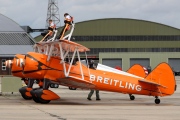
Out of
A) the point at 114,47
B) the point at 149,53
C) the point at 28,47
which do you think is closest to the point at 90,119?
the point at 28,47

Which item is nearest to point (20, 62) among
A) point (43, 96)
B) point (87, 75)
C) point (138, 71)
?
point (43, 96)

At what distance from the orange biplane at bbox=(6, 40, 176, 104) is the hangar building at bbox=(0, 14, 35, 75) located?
47.3 m

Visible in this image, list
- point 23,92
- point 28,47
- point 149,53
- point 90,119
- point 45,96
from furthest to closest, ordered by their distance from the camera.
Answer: point 149,53
point 28,47
point 23,92
point 45,96
point 90,119

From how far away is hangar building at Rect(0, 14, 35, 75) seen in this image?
227ft

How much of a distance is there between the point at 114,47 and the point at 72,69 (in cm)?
7480

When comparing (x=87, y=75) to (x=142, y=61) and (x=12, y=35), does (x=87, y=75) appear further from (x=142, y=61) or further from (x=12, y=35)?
(x=142, y=61)

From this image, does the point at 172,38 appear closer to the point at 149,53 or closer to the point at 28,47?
the point at 149,53

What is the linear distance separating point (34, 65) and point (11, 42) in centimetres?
5377

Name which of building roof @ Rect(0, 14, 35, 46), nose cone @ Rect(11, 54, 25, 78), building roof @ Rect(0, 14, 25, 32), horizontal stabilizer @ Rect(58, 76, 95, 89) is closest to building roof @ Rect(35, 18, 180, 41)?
building roof @ Rect(0, 14, 25, 32)

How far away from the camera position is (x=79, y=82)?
20.2 m

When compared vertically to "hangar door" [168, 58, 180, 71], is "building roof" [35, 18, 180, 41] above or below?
above

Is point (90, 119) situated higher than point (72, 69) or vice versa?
point (72, 69)

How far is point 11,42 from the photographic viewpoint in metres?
72.8

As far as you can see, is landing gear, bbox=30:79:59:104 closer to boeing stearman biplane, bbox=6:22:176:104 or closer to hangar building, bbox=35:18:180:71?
boeing stearman biplane, bbox=6:22:176:104
